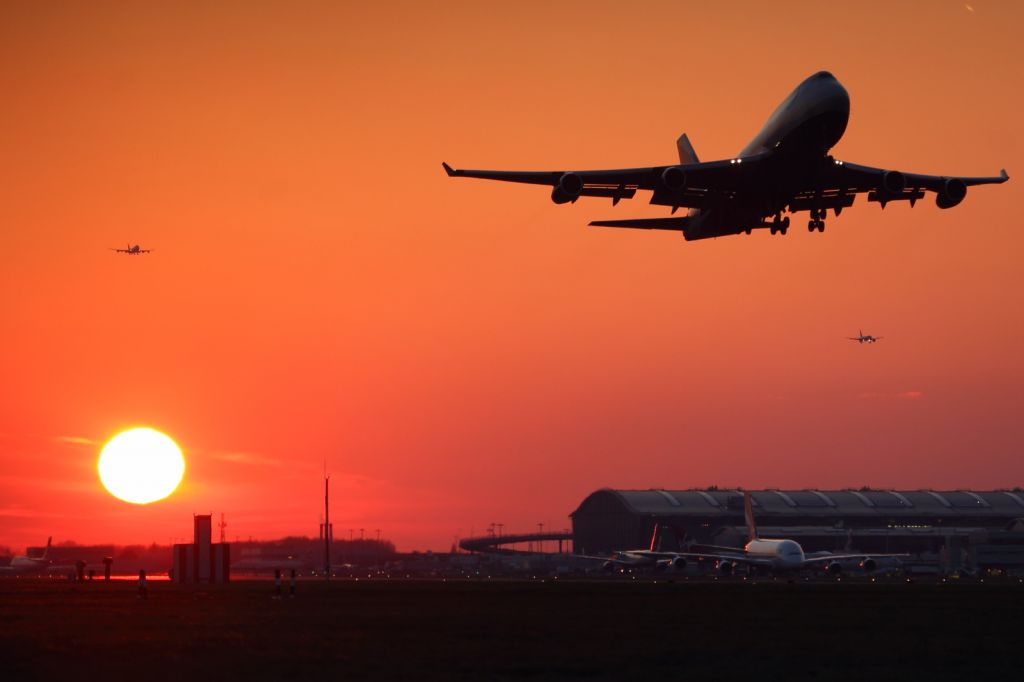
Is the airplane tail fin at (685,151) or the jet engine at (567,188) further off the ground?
the airplane tail fin at (685,151)

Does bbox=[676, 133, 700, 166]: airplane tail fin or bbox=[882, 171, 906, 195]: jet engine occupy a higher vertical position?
bbox=[676, 133, 700, 166]: airplane tail fin

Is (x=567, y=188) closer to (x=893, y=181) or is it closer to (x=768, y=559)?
(x=893, y=181)

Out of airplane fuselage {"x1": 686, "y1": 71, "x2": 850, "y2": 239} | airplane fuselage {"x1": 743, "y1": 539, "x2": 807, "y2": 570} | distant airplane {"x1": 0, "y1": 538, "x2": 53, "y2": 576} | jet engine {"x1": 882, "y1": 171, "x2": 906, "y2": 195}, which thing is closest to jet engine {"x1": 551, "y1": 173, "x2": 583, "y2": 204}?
airplane fuselage {"x1": 686, "y1": 71, "x2": 850, "y2": 239}

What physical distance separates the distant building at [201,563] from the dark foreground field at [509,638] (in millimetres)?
42042

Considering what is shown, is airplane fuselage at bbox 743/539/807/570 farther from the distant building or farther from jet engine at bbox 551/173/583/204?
jet engine at bbox 551/173/583/204

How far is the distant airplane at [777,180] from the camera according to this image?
2267 inches

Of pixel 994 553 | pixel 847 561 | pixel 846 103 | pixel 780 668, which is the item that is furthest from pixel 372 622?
pixel 994 553

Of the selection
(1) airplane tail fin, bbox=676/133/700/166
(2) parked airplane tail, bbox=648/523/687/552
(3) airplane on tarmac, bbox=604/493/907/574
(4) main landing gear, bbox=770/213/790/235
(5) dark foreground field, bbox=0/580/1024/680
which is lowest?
(5) dark foreground field, bbox=0/580/1024/680

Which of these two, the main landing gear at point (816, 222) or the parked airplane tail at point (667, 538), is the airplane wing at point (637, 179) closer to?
the main landing gear at point (816, 222)

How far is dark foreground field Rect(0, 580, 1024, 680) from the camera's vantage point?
35031mm

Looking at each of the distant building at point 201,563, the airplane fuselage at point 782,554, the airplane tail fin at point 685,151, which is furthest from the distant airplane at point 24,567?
the airplane tail fin at point 685,151

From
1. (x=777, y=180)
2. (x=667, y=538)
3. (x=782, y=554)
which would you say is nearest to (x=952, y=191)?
(x=777, y=180)

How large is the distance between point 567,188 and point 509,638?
74.9 feet

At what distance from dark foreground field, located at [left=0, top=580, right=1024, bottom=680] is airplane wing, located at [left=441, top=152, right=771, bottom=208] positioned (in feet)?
64.6
